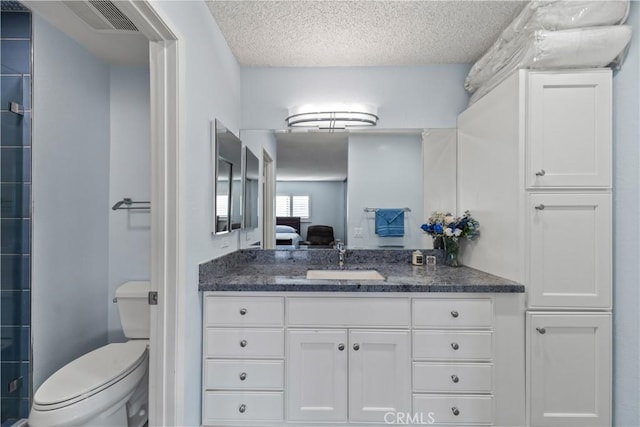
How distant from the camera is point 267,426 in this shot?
158 centimetres

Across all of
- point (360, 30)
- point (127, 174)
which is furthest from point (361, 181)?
point (127, 174)

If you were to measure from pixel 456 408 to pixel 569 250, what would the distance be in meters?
0.98

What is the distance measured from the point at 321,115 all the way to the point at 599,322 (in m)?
1.97

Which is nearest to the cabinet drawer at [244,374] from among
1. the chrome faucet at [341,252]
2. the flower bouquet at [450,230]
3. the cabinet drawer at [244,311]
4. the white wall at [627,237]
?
the cabinet drawer at [244,311]

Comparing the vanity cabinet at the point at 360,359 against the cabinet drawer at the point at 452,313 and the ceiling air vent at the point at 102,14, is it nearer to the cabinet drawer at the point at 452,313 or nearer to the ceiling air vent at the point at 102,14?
the cabinet drawer at the point at 452,313

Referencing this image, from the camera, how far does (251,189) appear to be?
85.0 inches

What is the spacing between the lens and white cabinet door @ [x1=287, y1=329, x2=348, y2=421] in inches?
62.1

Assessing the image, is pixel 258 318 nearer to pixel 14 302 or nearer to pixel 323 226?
pixel 323 226

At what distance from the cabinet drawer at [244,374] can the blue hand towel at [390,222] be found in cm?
113

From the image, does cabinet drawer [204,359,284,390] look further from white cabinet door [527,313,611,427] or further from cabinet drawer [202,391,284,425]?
white cabinet door [527,313,611,427]

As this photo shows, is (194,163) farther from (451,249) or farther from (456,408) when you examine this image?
(456,408)

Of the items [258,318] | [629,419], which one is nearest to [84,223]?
[258,318]

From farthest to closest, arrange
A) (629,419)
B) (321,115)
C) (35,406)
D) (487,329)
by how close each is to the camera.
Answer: (321,115)
(487,329)
(629,419)
(35,406)

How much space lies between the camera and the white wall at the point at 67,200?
1775mm
